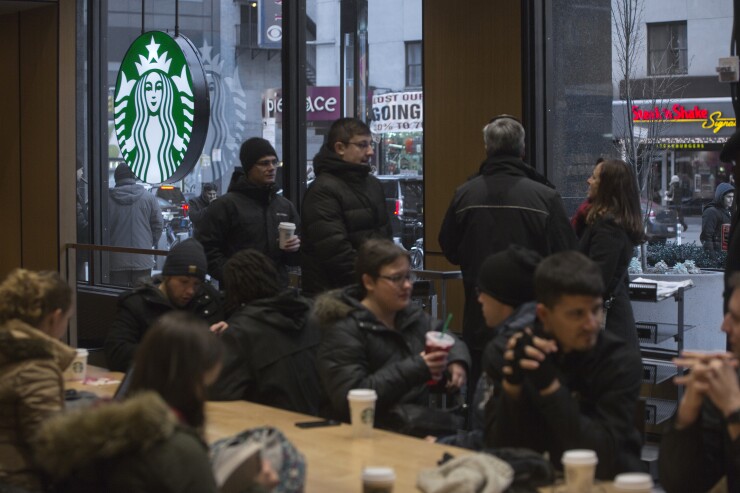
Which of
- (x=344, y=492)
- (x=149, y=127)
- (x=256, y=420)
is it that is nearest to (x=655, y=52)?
(x=256, y=420)

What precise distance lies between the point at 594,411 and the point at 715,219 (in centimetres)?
334

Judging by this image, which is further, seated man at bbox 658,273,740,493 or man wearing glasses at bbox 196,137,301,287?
man wearing glasses at bbox 196,137,301,287

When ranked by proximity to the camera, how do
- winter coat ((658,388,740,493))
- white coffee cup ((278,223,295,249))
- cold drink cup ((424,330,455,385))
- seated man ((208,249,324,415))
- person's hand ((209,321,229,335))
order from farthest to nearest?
white coffee cup ((278,223,295,249)), person's hand ((209,321,229,335)), seated man ((208,249,324,415)), cold drink cup ((424,330,455,385)), winter coat ((658,388,740,493))

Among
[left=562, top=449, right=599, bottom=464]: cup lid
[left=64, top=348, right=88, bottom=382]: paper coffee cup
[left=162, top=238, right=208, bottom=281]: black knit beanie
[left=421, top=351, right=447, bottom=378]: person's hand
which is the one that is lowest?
[left=64, top=348, right=88, bottom=382]: paper coffee cup

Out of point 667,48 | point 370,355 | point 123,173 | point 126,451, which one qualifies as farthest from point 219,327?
point 123,173

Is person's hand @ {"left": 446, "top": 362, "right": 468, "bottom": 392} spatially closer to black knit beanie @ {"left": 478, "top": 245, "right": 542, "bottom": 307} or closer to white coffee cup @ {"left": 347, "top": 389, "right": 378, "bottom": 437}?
black knit beanie @ {"left": 478, "top": 245, "right": 542, "bottom": 307}

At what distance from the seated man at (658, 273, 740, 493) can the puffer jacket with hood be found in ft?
10.5

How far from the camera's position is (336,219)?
5.59 m

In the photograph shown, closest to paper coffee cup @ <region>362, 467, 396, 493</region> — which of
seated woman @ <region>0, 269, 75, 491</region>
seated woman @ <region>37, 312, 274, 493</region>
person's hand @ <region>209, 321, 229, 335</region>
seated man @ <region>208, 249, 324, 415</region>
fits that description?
seated woman @ <region>37, 312, 274, 493</region>

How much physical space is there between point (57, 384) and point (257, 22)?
605 centimetres

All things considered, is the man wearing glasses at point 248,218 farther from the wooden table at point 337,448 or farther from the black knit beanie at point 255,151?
the wooden table at point 337,448

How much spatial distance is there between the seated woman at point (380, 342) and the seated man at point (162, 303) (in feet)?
3.90

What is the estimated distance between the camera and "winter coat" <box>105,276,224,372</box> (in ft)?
17.0

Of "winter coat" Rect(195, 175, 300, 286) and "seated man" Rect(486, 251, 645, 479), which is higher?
"winter coat" Rect(195, 175, 300, 286)
